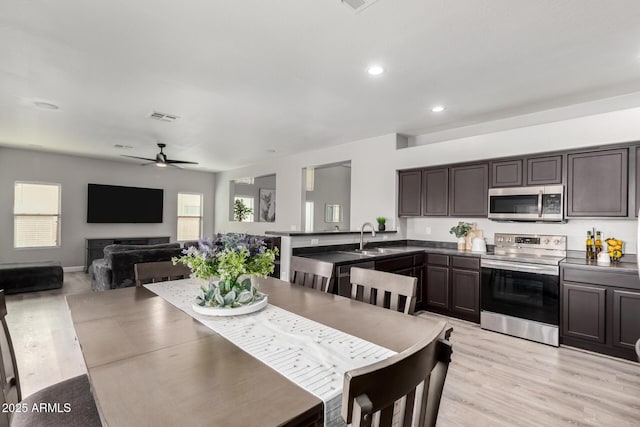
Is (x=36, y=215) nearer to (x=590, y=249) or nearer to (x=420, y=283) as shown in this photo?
(x=420, y=283)

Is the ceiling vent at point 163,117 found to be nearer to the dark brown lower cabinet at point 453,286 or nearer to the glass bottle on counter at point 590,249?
the dark brown lower cabinet at point 453,286

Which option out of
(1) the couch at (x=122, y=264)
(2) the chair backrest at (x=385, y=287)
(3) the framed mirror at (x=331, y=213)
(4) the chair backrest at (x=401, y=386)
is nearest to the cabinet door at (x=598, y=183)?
(2) the chair backrest at (x=385, y=287)

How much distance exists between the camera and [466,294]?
13.1ft

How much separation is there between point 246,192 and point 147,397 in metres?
9.11

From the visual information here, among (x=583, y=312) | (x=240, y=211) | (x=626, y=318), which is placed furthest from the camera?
(x=240, y=211)

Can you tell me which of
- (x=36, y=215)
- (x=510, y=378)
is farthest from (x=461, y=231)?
(x=36, y=215)

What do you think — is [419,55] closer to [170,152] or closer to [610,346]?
[610,346]

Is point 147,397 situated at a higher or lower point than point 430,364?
lower

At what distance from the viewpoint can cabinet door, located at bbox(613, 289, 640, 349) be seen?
290 cm

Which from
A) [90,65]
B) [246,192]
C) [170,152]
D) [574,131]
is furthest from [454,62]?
[246,192]

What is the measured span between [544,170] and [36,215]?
9.52m

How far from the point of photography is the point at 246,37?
8.15ft

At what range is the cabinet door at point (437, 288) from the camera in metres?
4.20

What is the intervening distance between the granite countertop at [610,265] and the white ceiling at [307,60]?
1.80m
